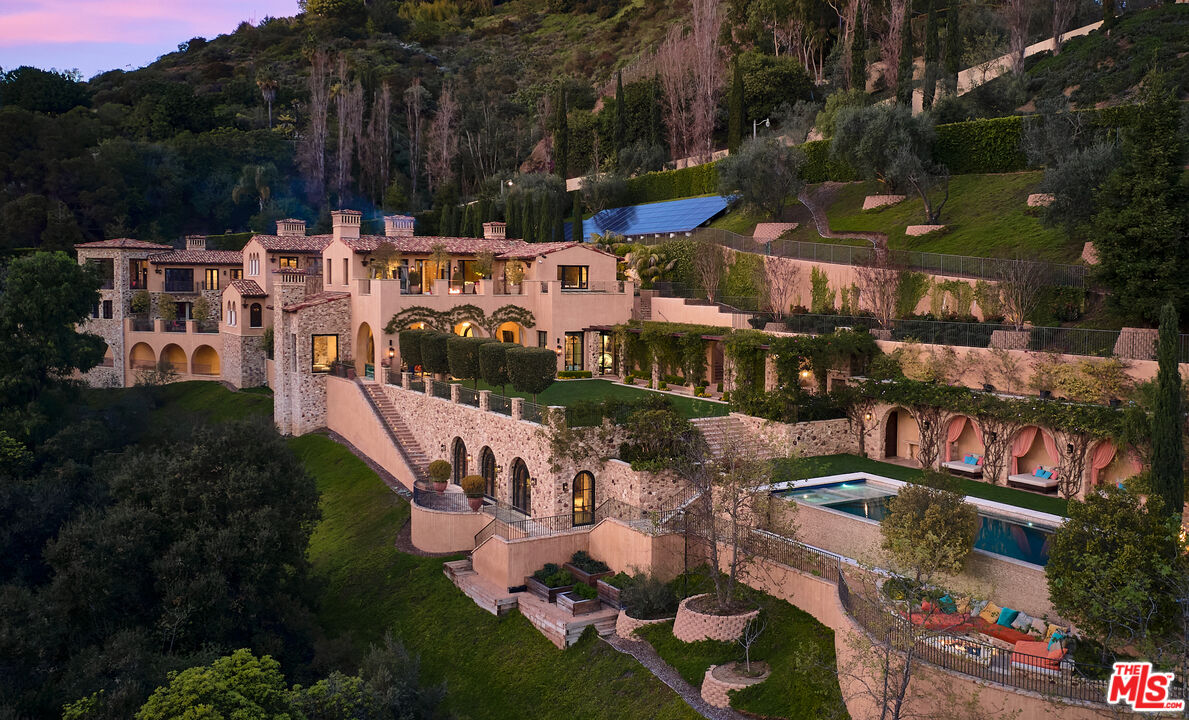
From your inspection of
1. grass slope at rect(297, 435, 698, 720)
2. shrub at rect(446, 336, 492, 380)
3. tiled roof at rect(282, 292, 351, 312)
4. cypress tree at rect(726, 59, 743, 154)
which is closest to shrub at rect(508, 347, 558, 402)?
shrub at rect(446, 336, 492, 380)

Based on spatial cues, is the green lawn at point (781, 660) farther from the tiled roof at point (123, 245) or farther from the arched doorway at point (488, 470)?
the tiled roof at point (123, 245)

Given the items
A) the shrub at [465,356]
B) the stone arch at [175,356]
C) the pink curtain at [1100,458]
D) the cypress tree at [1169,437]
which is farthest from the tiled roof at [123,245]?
the cypress tree at [1169,437]

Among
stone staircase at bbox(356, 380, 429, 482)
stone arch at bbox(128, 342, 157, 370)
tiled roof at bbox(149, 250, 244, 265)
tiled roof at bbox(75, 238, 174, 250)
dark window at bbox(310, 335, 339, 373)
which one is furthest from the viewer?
tiled roof at bbox(149, 250, 244, 265)

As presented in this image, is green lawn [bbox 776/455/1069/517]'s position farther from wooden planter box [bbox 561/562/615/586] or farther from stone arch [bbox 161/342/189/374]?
stone arch [bbox 161/342/189/374]

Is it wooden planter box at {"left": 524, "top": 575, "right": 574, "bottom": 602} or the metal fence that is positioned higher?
the metal fence

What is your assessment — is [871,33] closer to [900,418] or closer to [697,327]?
[697,327]

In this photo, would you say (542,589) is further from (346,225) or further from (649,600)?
(346,225)
